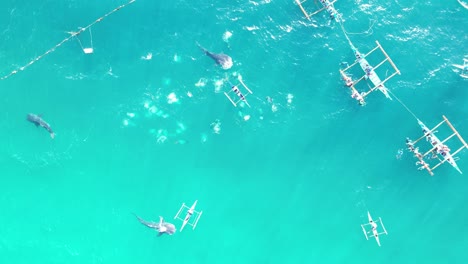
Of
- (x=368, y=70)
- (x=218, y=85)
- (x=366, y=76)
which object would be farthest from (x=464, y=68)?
(x=218, y=85)

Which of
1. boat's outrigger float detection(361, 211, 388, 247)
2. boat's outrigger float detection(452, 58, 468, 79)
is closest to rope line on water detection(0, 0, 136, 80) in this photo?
boat's outrigger float detection(361, 211, 388, 247)

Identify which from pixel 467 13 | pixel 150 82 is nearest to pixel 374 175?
pixel 467 13

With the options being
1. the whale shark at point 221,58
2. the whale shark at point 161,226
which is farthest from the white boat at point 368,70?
the whale shark at point 161,226

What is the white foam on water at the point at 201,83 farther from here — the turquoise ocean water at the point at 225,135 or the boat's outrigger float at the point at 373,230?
the boat's outrigger float at the point at 373,230

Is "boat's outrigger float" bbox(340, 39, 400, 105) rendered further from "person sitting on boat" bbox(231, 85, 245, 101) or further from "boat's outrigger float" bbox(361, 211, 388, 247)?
"boat's outrigger float" bbox(361, 211, 388, 247)

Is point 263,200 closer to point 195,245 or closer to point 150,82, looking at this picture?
point 195,245

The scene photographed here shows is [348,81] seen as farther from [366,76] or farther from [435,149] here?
[435,149]
